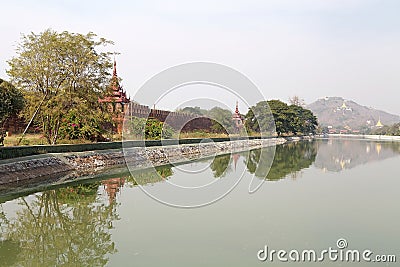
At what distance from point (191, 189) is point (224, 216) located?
427 cm

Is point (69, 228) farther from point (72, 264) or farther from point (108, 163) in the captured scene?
point (108, 163)

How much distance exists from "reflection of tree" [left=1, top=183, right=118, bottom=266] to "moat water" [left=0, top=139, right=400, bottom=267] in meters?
0.02

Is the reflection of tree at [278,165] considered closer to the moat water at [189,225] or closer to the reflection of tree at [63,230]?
the moat water at [189,225]

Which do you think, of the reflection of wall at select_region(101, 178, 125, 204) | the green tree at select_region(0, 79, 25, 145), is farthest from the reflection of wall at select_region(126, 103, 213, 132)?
the green tree at select_region(0, 79, 25, 145)

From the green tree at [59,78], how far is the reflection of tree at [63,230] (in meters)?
8.59

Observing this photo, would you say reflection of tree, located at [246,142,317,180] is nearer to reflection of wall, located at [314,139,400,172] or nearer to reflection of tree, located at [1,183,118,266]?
reflection of wall, located at [314,139,400,172]

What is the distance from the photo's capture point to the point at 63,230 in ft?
26.6

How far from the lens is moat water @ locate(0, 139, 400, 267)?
640 centimetres

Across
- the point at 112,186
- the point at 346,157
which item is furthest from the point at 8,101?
the point at 346,157

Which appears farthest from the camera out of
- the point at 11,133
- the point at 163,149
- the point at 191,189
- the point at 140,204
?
the point at 163,149

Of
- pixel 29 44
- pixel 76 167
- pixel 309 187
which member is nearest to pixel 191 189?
pixel 309 187

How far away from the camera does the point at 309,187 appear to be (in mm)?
13578

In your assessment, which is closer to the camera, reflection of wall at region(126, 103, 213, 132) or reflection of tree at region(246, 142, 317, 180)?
reflection of tree at region(246, 142, 317, 180)

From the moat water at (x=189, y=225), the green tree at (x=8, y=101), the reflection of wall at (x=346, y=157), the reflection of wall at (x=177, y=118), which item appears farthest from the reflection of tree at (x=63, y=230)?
the reflection of wall at (x=177, y=118)
